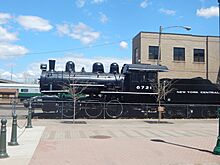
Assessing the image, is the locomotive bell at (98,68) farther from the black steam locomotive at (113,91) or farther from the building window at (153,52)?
the building window at (153,52)

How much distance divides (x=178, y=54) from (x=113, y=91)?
2417 centimetres

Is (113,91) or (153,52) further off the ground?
(153,52)

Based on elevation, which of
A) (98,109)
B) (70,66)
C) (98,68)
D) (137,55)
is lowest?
(98,109)

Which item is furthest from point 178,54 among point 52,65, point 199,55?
point 52,65

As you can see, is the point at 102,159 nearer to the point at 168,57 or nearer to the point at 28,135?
the point at 28,135

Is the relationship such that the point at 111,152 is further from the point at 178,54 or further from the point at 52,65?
the point at 178,54

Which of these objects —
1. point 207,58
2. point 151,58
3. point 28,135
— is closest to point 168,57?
point 151,58

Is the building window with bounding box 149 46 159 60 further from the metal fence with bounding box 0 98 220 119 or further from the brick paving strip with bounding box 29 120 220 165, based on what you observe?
the brick paving strip with bounding box 29 120 220 165

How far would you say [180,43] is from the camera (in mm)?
47719

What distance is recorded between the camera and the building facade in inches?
1837

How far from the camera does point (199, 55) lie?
48.6 m

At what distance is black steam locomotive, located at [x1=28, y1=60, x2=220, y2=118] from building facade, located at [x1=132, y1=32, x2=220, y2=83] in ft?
62.6

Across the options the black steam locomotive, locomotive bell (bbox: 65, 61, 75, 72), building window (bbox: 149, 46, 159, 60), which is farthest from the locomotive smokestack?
building window (bbox: 149, 46, 159, 60)

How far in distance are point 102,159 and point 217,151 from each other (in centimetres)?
356
